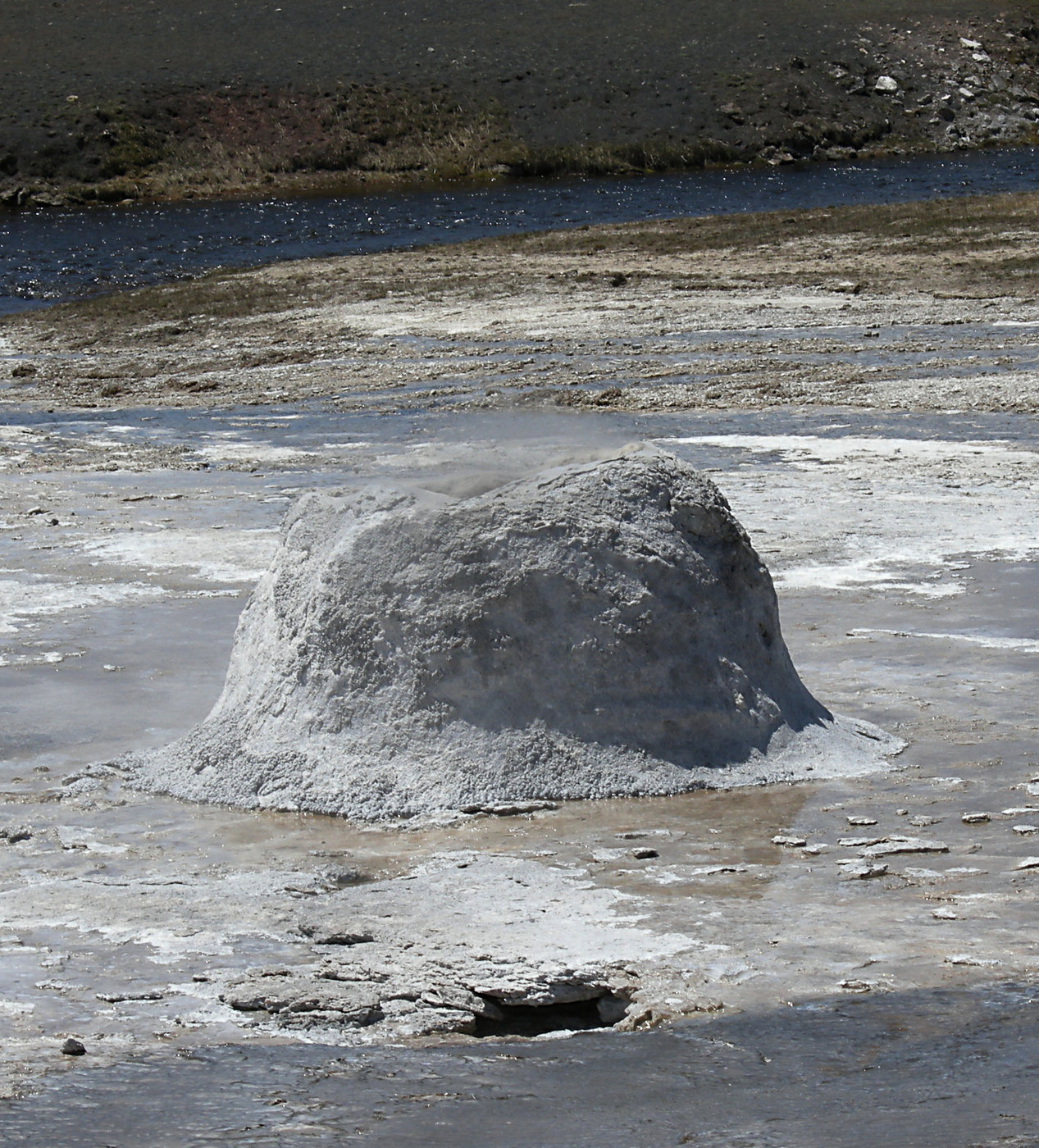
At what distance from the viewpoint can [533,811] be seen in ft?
22.0

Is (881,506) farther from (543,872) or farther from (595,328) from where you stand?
(595,328)

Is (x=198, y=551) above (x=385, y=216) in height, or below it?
below

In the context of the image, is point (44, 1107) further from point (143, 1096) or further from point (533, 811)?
point (533, 811)

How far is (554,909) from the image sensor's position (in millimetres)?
5586

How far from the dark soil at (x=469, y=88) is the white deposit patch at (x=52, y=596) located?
39.4 m

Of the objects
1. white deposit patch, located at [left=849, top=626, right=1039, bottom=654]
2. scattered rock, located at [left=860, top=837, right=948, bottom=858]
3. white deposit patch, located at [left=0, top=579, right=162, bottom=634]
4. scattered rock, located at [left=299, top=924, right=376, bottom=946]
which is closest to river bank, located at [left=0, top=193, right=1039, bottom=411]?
white deposit patch, located at [left=0, top=579, right=162, bottom=634]

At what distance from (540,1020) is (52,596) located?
6089mm

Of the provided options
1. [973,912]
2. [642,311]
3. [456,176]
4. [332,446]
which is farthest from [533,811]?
[456,176]

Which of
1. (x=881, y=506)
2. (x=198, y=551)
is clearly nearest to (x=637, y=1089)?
(x=198, y=551)

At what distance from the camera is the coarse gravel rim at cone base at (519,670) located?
6.94 meters

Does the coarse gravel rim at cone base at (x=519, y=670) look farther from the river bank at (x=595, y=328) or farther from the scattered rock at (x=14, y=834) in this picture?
the river bank at (x=595, y=328)

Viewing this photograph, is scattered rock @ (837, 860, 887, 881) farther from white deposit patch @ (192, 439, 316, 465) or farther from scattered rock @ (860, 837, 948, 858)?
white deposit patch @ (192, 439, 316, 465)

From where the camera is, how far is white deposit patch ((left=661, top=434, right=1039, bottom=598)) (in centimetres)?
1052

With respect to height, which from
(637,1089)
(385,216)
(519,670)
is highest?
(385,216)
